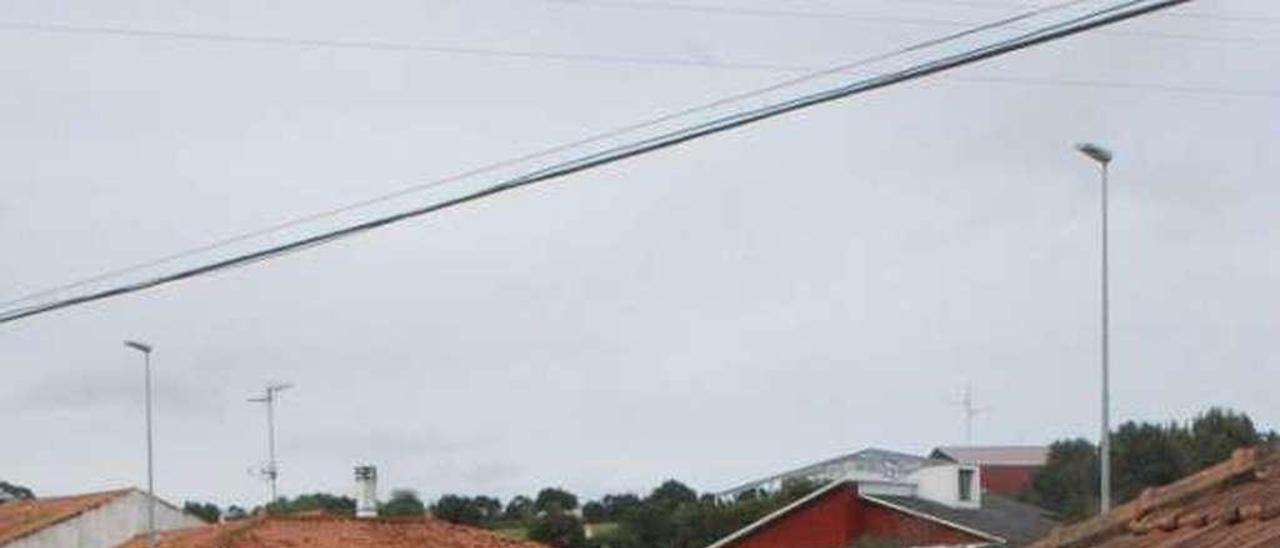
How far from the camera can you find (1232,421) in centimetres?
7381

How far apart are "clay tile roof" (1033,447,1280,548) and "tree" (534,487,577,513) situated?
6616cm

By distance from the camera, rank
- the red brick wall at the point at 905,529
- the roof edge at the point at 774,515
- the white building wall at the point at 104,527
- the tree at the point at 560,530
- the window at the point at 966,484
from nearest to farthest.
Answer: the white building wall at the point at 104,527 → the red brick wall at the point at 905,529 → the roof edge at the point at 774,515 → the window at the point at 966,484 → the tree at the point at 560,530

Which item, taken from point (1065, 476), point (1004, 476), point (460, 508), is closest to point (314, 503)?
point (460, 508)

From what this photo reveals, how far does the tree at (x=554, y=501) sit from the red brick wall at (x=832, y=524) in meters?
17.7

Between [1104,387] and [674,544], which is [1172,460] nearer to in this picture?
[674,544]

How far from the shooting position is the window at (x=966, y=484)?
2379 inches

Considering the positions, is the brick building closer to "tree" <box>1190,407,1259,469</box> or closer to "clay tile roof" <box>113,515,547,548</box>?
"tree" <box>1190,407,1259,469</box>

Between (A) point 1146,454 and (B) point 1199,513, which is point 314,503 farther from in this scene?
(B) point 1199,513

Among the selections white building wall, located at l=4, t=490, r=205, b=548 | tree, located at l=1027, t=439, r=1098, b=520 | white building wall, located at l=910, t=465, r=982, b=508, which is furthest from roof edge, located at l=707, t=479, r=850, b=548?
tree, located at l=1027, t=439, r=1098, b=520

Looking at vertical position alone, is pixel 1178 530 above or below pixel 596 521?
above

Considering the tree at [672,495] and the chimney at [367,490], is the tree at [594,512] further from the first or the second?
the chimney at [367,490]

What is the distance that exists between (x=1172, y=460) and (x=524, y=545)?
3070 centimetres

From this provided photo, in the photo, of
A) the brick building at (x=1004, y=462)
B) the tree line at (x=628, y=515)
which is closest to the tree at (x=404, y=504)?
the tree line at (x=628, y=515)

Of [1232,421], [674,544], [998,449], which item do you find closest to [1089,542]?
[674,544]
